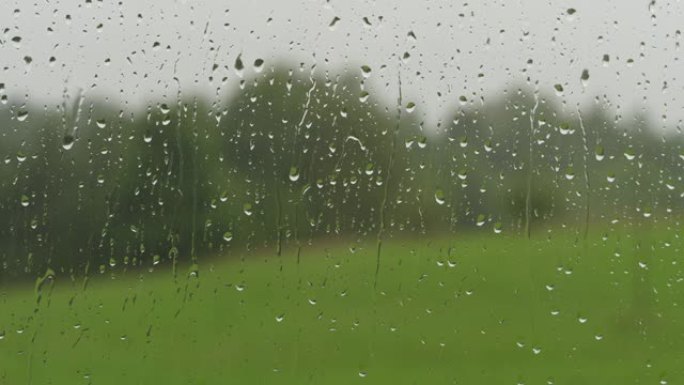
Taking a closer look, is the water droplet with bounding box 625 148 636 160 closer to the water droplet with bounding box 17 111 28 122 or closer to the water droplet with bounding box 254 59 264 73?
the water droplet with bounding box 254 59 264 73

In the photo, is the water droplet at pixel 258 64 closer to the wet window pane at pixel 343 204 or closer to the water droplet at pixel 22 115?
the wet window pane at pixel 343 204

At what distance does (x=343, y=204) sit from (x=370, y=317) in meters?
0.27

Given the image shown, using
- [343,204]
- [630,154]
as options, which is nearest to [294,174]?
[343,204]

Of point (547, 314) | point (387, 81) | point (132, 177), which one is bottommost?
point (547, 314)

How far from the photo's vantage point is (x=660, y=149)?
152 cm

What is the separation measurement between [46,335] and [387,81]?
986 millimetres

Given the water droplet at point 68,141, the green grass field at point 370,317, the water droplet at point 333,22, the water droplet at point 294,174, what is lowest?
the green grass field at point 370,317

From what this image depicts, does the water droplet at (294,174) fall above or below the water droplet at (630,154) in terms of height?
below

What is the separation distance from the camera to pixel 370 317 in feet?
4.85

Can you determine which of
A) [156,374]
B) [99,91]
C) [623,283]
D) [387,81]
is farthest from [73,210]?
[623,283]

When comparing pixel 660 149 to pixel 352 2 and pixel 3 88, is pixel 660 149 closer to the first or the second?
pixel 352 2

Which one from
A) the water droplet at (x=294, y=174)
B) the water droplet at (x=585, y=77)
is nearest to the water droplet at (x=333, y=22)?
the water droplet at (x=294, y=174)

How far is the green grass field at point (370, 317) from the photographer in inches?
57.5

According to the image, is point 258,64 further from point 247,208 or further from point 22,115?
point 22,115
